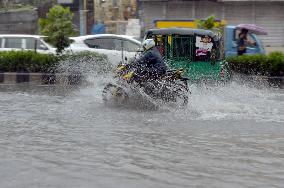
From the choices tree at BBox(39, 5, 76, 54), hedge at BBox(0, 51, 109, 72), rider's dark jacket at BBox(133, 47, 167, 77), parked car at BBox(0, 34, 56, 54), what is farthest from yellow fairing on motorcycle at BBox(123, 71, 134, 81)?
parked car at BBox(0, 34, 56, 54)

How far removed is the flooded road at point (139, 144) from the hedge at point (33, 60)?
399 cm

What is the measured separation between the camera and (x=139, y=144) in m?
8.66

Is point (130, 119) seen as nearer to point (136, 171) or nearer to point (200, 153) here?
point (200, 153)

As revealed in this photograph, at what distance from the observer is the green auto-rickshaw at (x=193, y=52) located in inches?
621

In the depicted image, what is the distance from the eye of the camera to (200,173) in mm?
6977

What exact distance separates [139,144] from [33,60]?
32.3ft

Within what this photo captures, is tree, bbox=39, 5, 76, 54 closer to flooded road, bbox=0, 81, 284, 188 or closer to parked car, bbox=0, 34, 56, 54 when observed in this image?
parked car, bbox=0, 34, 56, 54

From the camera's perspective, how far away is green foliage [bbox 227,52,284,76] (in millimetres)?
18234

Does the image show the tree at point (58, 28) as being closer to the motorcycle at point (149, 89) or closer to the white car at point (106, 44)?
the white car at point (106, 44)

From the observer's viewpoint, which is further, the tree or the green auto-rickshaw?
the tree

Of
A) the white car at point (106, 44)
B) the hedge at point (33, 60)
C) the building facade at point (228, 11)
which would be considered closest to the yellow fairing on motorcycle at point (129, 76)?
the hedge at point (33, 60)

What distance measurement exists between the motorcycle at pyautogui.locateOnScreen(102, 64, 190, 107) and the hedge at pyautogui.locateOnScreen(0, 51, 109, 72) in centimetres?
548

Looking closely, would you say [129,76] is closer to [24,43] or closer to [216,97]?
[216,97]

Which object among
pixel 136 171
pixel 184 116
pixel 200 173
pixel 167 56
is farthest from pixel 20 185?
pixel 167 56
